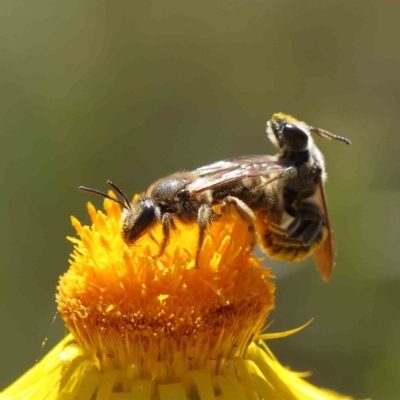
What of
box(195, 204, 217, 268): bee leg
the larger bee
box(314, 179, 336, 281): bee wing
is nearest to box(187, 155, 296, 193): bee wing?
the larger bee

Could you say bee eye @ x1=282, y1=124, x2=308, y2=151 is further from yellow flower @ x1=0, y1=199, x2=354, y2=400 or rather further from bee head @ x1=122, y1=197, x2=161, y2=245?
bee head @ x1=122, y1=197, x2=161, y2=245

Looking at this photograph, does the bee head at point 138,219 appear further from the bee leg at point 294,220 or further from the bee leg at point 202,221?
the bee leg at point 294,220

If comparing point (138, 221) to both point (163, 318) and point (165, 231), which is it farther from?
→ point (163, 318)

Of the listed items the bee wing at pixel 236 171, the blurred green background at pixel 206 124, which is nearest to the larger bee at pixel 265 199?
the bee wing at pixel 236 171

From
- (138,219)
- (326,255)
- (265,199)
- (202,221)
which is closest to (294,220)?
(265,199)

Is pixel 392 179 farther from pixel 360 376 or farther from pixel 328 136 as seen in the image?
pixel 328 136

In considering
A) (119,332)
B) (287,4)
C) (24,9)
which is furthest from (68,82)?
(119,332)

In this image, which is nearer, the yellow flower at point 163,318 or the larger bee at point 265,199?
the yellow flower at point 163,318
